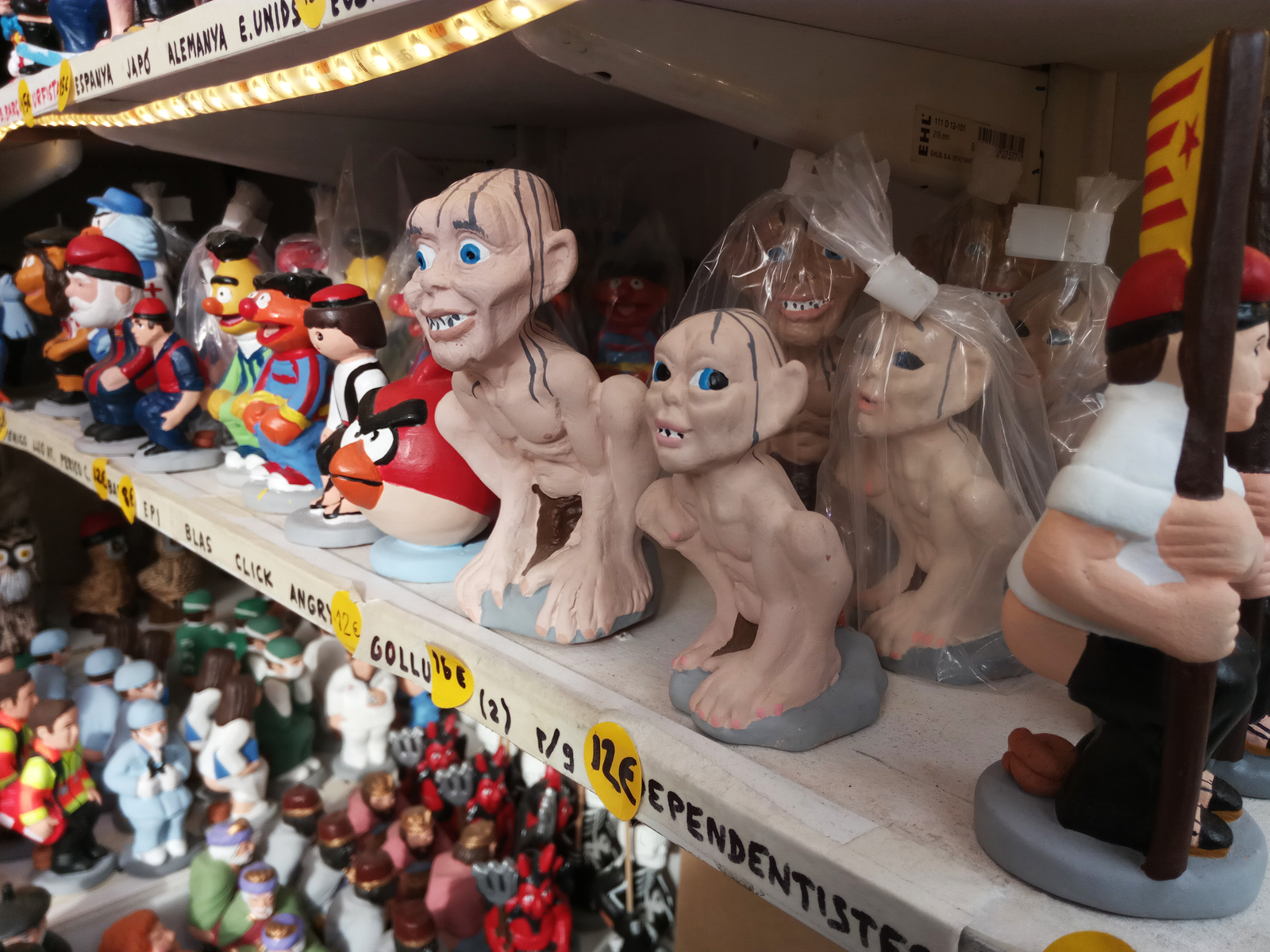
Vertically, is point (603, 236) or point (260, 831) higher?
point (603, 236)

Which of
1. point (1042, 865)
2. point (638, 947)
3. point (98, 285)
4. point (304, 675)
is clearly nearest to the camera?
point (1042, 865)

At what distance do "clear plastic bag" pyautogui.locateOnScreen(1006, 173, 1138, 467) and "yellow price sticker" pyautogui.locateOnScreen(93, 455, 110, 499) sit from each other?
153 cm

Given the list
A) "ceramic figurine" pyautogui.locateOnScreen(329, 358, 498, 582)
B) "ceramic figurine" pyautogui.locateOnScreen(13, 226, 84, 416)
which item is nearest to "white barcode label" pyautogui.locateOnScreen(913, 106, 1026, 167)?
"ceramic figurine" pyautogui.locateOnScreen(329, 358, 498, 582)

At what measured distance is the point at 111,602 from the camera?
97.2 inches

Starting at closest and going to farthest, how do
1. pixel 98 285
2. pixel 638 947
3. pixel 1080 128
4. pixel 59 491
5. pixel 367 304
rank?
pixel 1080 128
pixel 367 304
pixel 638 947
pixel 98 285
pixel 59 491

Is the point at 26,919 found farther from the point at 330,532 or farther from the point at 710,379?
the point at 710,379

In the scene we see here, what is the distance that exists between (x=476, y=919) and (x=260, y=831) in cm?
53

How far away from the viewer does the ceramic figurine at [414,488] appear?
3.71 feet

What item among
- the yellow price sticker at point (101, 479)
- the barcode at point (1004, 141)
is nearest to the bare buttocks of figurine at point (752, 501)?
the barcode at point (1004, 141)

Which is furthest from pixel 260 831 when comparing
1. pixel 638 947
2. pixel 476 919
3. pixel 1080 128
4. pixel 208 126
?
pixel 1080 128

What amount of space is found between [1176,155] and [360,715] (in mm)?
1834

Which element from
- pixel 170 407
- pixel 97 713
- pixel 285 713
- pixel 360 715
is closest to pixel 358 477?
pixel 170 407

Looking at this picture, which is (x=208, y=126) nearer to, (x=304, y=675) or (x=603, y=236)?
(x=603, y=236)

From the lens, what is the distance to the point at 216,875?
1.73 meters
